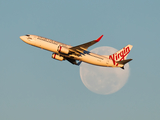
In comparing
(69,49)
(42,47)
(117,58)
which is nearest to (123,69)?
(117,58)

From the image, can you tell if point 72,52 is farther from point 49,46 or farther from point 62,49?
point 49,46

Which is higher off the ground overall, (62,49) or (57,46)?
(57,46)

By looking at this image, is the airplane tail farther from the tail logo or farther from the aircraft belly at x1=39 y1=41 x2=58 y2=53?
the aircraft belly at x1=39 y1=41 x2=58 y2=53

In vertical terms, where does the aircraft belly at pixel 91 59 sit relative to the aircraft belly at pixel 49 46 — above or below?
below

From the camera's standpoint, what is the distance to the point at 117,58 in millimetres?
82875

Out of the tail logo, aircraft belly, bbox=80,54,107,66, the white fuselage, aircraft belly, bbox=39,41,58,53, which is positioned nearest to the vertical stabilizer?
the tail logo

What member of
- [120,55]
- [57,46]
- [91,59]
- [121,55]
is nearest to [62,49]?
[57,46]

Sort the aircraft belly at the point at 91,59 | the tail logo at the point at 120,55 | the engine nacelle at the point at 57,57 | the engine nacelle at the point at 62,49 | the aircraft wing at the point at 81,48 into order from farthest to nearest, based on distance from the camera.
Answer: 1. the tail logo at the point at 120,55
2. the engine nacelle at the point at 57,57
3. the aircraft belly at the point at 91,59
4. the engine nacelle at the point at 62,49
5. the aircraft wing at the point at 81,48

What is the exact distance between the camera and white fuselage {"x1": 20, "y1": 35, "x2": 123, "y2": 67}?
74125 mm

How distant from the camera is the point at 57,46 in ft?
243

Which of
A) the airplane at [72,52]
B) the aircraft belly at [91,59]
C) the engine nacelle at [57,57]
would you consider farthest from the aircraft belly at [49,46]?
the aircraft belly at [91,59]

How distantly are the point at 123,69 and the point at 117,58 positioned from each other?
429 cm

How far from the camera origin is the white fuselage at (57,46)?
74125mm

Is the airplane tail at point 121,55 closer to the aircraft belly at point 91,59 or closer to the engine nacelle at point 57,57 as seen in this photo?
the aircraft belly at point 91,59
